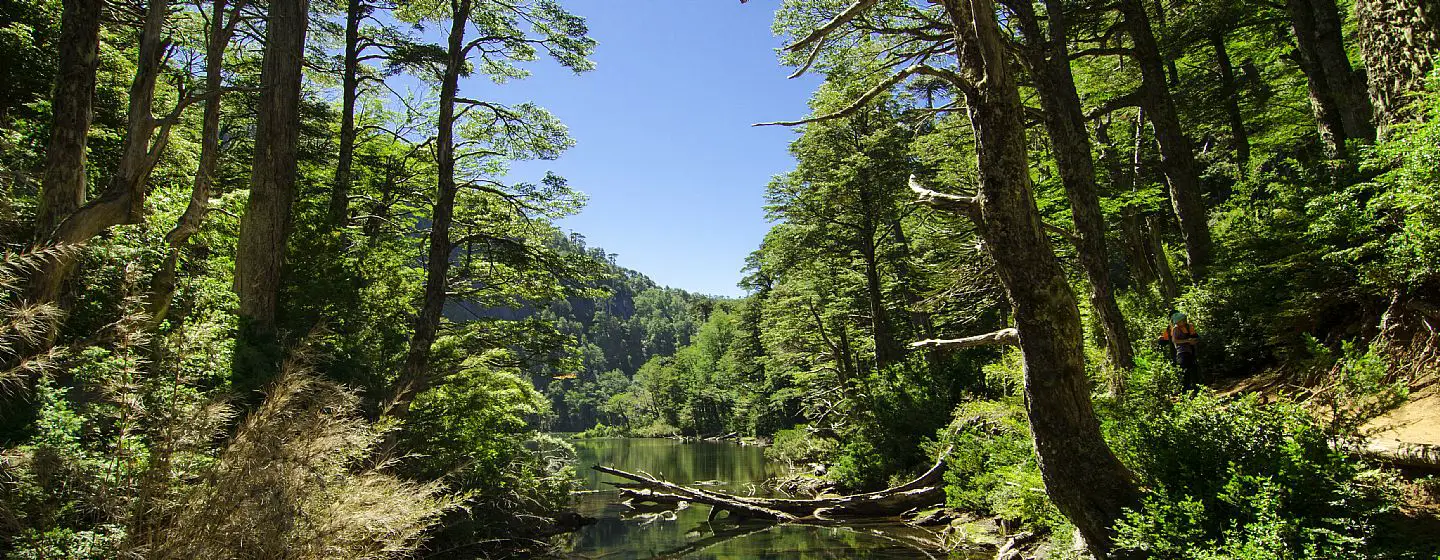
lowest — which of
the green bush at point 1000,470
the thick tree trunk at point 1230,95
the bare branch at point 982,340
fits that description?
the green bush at point 1000,470

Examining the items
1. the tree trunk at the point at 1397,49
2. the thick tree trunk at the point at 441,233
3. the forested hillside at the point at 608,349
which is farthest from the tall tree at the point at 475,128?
the forested hillside at the point at 608,349

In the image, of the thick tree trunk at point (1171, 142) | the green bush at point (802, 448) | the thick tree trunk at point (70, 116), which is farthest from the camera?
the green bush at point (802, 448)

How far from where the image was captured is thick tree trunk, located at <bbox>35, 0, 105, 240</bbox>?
635 cm

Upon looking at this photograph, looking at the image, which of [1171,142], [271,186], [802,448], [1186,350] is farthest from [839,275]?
[271,186]

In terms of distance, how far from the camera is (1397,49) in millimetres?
6664

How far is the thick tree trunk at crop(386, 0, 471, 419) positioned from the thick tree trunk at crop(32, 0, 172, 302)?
14.1ft

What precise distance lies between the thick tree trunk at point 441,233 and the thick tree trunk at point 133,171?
4.31 meters

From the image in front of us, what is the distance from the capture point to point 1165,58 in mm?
14586

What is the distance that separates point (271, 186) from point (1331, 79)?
14794mm

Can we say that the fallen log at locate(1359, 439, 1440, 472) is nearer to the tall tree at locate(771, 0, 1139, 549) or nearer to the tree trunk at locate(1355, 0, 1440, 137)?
the tall tree at locate(771, 0, 1139, 549)

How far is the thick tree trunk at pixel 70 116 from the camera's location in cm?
635

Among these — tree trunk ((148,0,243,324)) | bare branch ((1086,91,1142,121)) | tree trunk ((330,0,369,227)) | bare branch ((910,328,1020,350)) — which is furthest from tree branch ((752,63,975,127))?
tree trunk ((330,0,369,227))

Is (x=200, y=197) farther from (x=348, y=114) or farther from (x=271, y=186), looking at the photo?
(x=348, y=114)

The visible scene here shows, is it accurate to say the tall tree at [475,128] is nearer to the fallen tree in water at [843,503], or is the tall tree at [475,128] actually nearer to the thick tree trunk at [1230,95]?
the fallen tree in water at [843,503]
